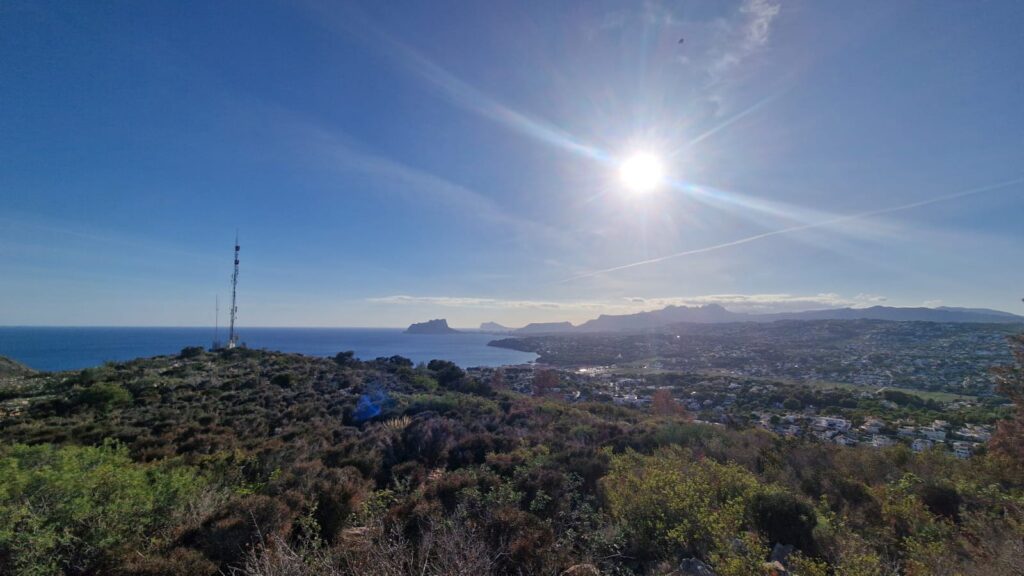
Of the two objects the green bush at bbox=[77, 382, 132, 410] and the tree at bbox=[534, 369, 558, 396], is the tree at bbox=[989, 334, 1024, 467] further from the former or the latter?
the green bush at bbox=[77, 382, 132, 410]

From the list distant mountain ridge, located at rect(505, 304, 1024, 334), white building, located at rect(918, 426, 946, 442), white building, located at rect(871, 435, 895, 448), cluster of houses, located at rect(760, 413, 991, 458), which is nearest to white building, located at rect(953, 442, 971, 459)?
cluster of houses, located at rect(760, 413, 991, 458)

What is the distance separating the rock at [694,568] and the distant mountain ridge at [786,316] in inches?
3726

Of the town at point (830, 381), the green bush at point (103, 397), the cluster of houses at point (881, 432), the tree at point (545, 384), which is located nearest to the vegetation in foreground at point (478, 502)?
the green bush at point (103, 397)

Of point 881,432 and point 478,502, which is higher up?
point 478,502

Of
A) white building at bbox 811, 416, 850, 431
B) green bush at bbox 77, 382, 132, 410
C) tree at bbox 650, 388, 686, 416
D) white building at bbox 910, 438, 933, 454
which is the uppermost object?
green bush at bbox 77, 382, 132, 410

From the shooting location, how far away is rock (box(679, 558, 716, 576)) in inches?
152

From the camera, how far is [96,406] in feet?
39.3

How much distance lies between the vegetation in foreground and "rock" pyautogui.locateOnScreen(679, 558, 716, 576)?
0.07 feet

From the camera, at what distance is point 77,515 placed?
3.87 m

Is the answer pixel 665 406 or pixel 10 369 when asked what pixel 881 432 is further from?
pixel 10 369

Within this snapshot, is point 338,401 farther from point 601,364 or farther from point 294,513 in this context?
point 601,364

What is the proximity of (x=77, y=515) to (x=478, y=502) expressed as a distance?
183 inches

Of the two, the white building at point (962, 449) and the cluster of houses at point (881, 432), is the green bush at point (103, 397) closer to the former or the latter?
the cluster of houses at point (881, 432)

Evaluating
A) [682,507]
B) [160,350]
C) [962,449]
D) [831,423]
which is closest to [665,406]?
[831,423]
